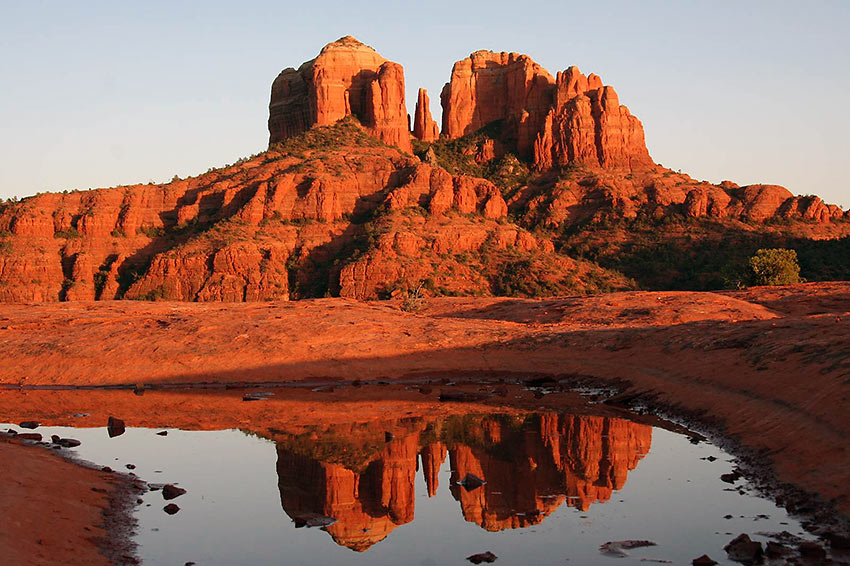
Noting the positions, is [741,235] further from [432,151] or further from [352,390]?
[352,390]

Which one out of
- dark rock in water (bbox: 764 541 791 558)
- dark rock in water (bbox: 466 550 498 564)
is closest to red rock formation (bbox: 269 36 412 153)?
dark rock in water (bbox: 466 550 498 564)

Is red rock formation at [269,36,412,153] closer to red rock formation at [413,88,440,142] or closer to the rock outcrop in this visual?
red rock formation at [413,88,440,142]

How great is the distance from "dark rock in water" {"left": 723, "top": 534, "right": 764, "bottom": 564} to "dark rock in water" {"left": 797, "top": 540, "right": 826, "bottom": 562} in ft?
1.76

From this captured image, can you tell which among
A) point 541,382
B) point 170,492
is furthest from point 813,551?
point 541,382

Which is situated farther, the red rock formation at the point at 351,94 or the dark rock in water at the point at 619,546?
the red rock formation at the point at 351,94

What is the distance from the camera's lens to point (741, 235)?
8612 cm

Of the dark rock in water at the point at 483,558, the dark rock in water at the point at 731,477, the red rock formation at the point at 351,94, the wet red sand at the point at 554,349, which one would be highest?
the red rock formation at the point at 351,94

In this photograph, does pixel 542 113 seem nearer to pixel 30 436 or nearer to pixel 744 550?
pixel 30 436

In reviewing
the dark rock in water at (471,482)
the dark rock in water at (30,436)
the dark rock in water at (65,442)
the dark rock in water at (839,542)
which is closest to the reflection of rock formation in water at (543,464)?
the dark rock in water at (471,482)

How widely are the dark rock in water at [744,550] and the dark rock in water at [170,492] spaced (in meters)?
9.60

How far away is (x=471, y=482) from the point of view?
16594 mm

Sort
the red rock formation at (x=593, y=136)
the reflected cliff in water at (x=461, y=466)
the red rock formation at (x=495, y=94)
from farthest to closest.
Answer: the red rock formation at (x=495, y=94)
the red rock formation at (x=593, y=136)
the reflected cliff in water at (x=461, y=466)

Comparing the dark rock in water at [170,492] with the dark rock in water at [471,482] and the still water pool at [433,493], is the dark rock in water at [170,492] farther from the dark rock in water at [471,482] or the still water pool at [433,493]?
the dark rock in water at [471,482]

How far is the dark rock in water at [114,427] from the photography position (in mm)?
22234
